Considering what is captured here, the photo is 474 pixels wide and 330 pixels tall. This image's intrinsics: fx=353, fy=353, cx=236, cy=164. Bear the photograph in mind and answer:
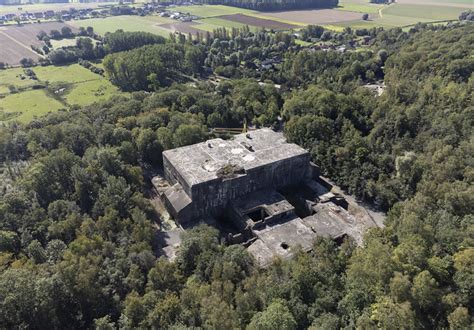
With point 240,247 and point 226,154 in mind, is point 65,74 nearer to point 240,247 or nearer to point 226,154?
point 226,154

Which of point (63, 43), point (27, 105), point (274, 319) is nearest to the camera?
point (274, 319)

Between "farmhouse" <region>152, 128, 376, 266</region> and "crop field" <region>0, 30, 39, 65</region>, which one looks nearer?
"farmhouse" <region>152, 128, 376, 266</region>

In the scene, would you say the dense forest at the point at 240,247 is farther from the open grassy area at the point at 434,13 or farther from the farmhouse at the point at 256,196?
the open grassy area at the point at 434,13

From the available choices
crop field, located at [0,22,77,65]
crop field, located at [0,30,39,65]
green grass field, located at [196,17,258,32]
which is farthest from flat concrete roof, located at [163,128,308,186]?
green grass field, located at [196,17,258,32]

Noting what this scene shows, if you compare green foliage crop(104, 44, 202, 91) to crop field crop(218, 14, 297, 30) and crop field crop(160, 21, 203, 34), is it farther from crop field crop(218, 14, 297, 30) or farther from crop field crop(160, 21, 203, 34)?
crop field crop(218, 14, 297, 30)

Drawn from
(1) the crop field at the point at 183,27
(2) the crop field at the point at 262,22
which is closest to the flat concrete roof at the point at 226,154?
(1) the crop field at the point at 183,27

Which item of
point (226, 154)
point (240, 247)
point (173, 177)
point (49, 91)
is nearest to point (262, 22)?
point (49, 91)
